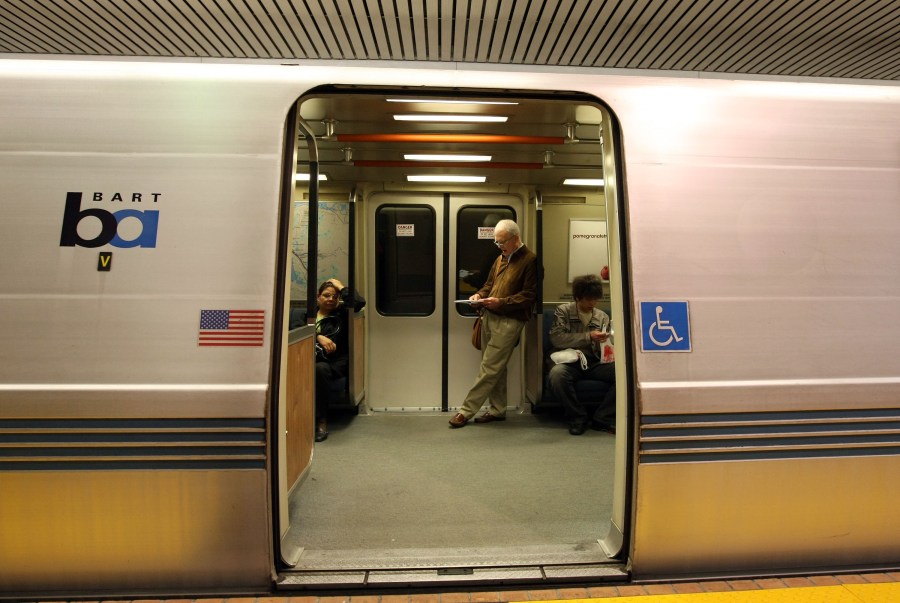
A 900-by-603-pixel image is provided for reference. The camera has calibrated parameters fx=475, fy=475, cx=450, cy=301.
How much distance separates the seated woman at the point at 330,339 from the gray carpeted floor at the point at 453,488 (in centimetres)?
32

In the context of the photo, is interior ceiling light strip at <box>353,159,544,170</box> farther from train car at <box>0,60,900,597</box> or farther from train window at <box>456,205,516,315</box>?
train car at <box>0,60,900,597</box>

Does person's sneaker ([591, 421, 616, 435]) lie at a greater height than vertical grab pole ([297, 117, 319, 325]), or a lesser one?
lesser

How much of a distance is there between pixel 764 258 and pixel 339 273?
13.0 feet

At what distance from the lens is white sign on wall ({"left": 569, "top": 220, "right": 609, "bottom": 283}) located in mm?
5258

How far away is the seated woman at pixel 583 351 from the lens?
4.47 metres

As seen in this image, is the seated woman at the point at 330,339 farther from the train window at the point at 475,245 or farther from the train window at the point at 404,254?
the train window at the point at 475,245

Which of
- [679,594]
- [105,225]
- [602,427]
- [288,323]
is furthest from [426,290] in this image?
[679,594]

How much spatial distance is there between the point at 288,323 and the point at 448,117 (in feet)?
5.64

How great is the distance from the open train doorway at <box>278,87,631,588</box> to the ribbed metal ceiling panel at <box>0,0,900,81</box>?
1.52 feet

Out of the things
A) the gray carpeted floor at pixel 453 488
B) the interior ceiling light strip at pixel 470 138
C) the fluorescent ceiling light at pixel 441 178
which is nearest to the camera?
the gray carpeted floor at pixel 453 488

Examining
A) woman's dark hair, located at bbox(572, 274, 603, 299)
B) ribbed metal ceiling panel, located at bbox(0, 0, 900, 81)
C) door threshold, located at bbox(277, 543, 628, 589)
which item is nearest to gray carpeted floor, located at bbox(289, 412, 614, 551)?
door threshold, located at bbox(277, 543, 628, 589)

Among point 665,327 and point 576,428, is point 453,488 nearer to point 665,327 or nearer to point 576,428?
point 576,428

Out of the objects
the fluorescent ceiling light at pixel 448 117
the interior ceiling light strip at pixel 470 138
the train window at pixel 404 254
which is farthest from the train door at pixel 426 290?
the fluorescent ceiling light at pixel 448 117

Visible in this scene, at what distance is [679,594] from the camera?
2.10 metres
